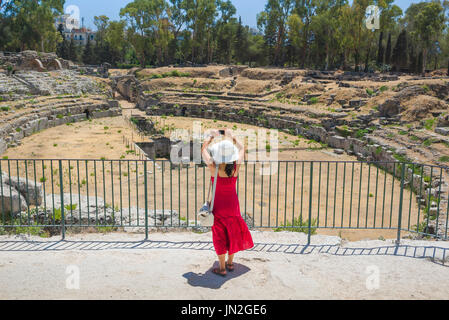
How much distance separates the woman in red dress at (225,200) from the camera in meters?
5.16

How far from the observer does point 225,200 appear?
17.5 ft

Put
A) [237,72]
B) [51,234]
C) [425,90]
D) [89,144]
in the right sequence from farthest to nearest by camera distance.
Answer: [237,72] → [425,90] → [89,144] → [51,234]

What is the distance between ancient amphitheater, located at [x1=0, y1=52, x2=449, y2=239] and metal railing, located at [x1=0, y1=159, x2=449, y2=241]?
0.18 feet

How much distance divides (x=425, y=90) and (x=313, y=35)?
30.7 metres

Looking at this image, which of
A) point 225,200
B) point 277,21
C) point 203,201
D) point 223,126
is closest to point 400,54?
point 277,21

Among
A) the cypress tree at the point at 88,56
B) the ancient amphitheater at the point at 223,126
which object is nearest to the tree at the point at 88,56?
the cypress tree at the point at 88,56

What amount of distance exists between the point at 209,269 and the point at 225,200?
1.03 metres

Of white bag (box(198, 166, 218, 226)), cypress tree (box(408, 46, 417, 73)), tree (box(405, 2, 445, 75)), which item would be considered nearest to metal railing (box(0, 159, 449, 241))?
white bag (box(198, 166, 218, 226))

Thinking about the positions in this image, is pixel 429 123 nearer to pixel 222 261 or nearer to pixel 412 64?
pixel 222 261

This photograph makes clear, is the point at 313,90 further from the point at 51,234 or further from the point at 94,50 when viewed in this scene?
the point at 94,50

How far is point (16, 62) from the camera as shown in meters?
39.7

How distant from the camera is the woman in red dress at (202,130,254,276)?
5.16 metres

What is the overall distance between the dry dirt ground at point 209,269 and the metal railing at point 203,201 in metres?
0.40
